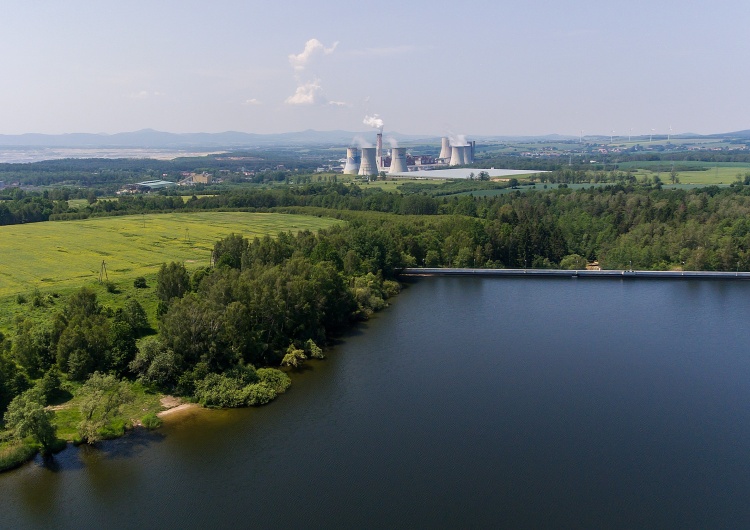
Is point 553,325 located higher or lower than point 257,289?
lower

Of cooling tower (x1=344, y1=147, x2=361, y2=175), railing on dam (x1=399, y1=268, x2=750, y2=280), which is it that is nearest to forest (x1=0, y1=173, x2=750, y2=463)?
railing on dam (x1=399, y1=268, x2=750, y2=280)

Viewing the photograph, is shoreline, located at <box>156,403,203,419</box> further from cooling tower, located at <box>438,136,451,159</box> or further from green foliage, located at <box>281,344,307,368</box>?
cooling tower, located at <box>438,136,451,159</box>

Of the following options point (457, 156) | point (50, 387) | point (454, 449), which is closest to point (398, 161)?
point (457, 156)

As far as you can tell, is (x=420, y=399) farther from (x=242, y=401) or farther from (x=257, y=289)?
(x=257, y=289)

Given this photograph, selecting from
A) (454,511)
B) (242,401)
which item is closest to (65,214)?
(242,401)

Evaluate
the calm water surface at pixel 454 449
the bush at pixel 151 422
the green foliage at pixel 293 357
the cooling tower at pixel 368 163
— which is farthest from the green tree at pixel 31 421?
the cooling tower at pixel 368 163
